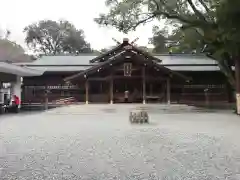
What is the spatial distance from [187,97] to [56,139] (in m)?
23.2

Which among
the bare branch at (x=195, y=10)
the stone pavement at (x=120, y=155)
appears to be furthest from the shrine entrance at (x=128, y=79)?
the stone pavement at (x=120, y=155)

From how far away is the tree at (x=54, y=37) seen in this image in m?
60.5

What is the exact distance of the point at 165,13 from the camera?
22.3 m

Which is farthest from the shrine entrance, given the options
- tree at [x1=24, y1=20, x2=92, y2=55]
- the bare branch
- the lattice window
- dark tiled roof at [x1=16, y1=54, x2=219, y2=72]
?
tree at [x1=24, y1=20, x2=92, y2=55]

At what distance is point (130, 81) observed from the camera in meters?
31.5

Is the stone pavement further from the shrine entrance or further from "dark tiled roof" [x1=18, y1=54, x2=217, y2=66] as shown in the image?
"dark tiled roof" [x1=18, y1=54, x2=217, y2=66]

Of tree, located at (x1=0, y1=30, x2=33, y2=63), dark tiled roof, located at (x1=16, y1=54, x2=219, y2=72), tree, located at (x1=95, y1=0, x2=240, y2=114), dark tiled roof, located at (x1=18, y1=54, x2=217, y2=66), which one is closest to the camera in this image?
tree, located at (x1=95, y1=0, x2=240, y2=114)

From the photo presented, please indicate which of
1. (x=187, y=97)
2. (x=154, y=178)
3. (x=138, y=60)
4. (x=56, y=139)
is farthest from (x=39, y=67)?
(x=154, y=178)

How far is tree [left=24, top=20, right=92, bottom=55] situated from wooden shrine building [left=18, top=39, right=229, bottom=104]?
Answer: 26622 millimetres

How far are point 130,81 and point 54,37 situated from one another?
108 feet

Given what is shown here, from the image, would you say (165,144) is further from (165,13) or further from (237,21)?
(165,13)

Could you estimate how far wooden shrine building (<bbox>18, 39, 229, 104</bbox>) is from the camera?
29844 millimetres

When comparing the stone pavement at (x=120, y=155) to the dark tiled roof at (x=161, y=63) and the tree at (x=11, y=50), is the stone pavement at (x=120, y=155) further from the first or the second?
the tree at (x=11, y=50)

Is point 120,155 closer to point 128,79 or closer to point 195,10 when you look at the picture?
point 195,10
